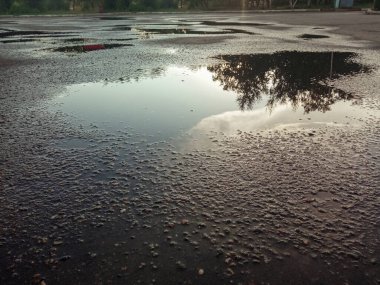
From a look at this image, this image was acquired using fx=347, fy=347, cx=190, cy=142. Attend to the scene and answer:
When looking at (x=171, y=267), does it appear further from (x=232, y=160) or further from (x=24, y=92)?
(x=24, y=92)

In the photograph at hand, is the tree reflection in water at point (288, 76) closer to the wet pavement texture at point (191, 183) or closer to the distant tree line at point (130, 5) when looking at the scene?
the wet pavement texture at point (191, 183)

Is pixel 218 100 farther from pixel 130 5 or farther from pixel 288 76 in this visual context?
pixel 130 5

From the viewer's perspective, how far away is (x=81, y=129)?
4.26 metres

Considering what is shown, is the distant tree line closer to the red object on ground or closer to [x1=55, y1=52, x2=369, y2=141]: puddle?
the red object on ground

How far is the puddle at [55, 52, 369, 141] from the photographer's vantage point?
4.43m

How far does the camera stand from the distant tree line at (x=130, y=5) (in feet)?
160

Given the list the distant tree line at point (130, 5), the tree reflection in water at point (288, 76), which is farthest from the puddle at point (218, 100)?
the distant tree line at point (130, 5)

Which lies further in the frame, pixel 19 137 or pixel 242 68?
pixel 242 68

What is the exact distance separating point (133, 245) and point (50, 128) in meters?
2.64

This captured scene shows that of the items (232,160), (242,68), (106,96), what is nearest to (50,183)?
(232,160)

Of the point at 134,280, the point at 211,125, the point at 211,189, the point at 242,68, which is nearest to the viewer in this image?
the point at 134,280

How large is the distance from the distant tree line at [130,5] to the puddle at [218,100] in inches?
1741

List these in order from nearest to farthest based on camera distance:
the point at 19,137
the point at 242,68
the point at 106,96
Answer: the point at 19,137 < the point at 106,96 < the point at 242,68

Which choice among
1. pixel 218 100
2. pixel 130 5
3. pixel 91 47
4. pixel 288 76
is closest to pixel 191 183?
pixel 218 100
